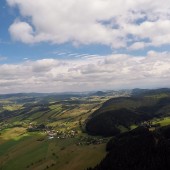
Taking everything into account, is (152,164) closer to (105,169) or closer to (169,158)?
(169,158)

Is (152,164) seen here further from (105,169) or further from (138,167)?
(105,169)

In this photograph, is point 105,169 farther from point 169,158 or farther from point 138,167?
point 169,158

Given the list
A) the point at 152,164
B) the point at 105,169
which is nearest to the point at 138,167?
the point at 152,164

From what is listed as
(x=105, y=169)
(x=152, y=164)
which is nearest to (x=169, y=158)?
(x=152, y=164)

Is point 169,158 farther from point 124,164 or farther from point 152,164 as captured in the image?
point 124,164

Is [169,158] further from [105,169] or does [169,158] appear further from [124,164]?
[105,169]
